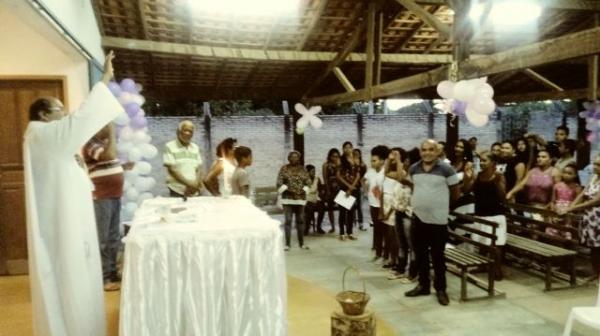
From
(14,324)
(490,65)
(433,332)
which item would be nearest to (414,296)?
(433,332)

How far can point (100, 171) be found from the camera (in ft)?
15.2

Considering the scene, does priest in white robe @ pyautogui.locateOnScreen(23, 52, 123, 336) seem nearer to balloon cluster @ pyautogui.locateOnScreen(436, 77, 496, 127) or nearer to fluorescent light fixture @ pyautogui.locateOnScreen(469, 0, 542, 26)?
balloon cluster @ pyautogui.locateOnScreen(436, 77, 496, 127)

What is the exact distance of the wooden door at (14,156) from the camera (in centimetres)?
552

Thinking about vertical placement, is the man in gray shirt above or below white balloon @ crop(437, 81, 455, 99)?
below

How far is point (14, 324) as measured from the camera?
162 inches

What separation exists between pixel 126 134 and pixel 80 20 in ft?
4.66

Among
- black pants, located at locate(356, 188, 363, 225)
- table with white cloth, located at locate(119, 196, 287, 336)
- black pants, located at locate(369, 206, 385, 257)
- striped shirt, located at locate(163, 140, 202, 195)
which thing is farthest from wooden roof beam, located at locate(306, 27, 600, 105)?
striped shirt, located at locate(163, 140, 202, 195)

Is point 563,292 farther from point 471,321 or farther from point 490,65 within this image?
point 490,65

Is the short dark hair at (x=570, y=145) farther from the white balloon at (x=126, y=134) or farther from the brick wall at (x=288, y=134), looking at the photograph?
the white balloon at (x=126, y=134)

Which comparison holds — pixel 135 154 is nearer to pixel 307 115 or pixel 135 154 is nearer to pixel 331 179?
pixel 331 179

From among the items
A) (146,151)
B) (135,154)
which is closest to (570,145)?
(146,151)

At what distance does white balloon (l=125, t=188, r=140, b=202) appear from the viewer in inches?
233

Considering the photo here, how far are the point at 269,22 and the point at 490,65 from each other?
3429 millimetres

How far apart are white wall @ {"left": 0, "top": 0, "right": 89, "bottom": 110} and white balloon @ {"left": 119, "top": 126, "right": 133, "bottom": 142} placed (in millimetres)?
597
